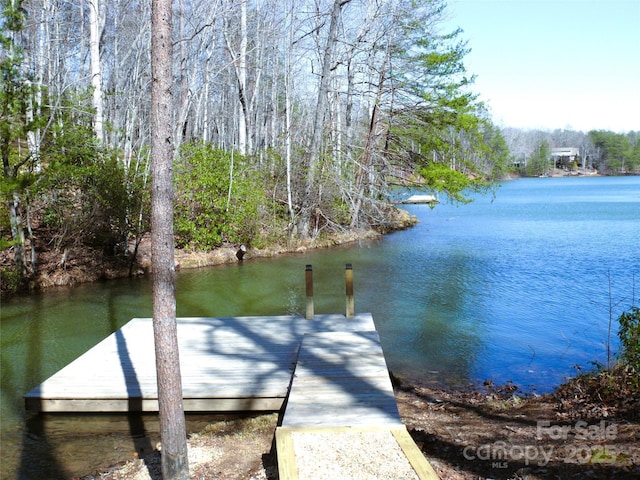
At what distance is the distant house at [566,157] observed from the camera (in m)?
103

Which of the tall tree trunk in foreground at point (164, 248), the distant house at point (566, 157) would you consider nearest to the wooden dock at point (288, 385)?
the tall tree trunk in foreground at point (164, 248)

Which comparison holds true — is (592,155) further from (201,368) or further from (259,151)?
(201,368)

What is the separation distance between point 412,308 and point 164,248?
812 cm

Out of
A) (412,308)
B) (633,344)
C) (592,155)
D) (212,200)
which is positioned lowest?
(412,308)

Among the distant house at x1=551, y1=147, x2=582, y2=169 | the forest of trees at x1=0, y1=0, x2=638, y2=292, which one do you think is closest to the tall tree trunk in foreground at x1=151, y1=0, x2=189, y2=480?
the forest of trees at x1=0, y1=0, x2=638, y2=292

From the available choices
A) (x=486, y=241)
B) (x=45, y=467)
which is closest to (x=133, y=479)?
(x=45, y=467)

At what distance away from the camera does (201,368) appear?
6.82m

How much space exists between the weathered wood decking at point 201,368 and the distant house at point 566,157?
102846mm

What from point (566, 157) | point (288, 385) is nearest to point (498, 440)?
point (288, 385)

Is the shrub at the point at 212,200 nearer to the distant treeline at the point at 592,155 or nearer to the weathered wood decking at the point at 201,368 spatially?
the weathered wood decking at the point at 201,368

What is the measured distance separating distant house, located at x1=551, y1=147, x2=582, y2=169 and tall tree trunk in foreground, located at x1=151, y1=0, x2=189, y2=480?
350 ft

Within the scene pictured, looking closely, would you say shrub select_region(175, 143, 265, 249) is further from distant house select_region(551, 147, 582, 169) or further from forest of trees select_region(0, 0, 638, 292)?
distant house select_region(551, 147, 582, 169)

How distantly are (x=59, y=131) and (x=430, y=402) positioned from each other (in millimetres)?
9830

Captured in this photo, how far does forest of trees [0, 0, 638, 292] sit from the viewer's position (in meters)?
12.6
